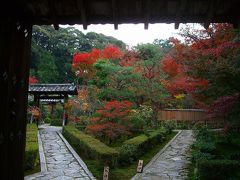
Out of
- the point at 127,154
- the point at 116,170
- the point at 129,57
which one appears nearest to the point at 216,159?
the point at 127,154

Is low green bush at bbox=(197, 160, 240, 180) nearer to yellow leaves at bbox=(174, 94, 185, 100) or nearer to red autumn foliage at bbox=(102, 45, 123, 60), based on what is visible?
red autumn foliage at bbox=(102, 45, 123, 60)

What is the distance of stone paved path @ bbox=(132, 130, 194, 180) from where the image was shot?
1154 cm

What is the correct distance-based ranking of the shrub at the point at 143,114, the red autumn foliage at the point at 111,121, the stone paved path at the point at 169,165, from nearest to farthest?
the stone paved path at the point at 169,165
the red autumn foliage at the point at 111,121
the shrub at the point at 143,114

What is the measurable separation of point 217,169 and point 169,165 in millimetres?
3589

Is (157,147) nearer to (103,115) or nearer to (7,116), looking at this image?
(103,115)

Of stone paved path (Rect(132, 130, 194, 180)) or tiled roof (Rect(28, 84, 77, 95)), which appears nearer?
stone paved path (Rect(132, 130, 194, 180))

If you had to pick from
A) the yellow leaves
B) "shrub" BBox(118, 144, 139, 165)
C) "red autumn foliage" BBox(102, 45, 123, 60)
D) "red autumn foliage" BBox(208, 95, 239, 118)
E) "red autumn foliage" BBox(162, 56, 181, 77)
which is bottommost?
"shrub" BBox(118, 144, 139, 165)

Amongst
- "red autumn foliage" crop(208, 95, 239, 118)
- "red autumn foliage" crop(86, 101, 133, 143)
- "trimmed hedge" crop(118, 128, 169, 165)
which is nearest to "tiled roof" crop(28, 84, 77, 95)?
"red autumn foliage" crop(86, 101, 133, 143)

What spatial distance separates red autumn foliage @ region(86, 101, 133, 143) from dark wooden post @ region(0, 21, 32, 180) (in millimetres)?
11673

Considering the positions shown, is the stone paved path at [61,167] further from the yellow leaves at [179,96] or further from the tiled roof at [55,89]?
the yellow leaves at [179,96]

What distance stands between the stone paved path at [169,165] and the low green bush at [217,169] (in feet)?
4.59

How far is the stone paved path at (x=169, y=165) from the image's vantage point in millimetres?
11539

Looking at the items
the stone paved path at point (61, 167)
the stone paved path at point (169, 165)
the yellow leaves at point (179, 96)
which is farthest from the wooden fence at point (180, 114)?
the stone paved path at point (61, 167)

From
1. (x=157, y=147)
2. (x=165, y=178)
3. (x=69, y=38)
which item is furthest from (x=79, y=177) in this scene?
(x=69, y=38)
